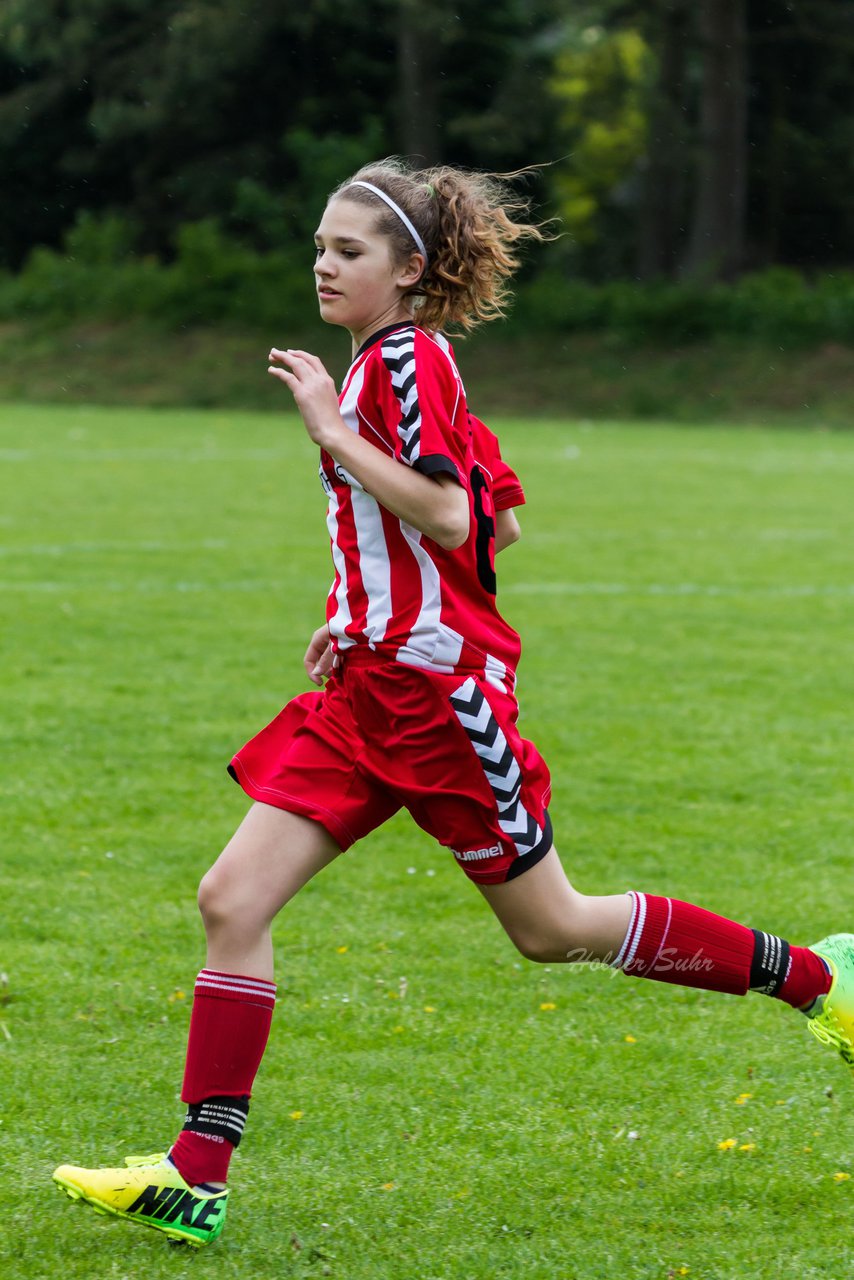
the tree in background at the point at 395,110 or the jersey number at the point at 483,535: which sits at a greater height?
the tree in background at the point at 395,110

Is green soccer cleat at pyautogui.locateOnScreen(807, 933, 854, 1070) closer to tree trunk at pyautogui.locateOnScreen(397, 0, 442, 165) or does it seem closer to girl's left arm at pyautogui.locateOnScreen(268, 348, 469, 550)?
girl's left arm at pyautogui.locateOnScreen(268, 348, 469, 550)

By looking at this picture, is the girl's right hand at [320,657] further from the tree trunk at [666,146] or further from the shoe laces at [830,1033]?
the tree trunk at [666,146]

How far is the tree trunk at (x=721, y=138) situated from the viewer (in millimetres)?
37375

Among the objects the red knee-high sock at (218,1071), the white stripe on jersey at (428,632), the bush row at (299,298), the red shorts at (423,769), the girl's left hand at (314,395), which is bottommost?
the bush row at (299,298)

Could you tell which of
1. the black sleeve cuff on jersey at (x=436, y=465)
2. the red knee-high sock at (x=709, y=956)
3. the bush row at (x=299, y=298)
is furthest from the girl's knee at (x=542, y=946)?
the bush row at (x=299, y=298)

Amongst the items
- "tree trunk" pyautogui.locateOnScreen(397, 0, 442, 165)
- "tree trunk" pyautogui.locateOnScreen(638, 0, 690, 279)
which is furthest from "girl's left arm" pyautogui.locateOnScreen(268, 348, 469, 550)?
"tree trunk" pyautogui.locateOnScreen(638, 0, 690, 279)

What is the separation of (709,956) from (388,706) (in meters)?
0.88

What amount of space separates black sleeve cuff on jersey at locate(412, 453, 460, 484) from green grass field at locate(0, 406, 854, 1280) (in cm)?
144

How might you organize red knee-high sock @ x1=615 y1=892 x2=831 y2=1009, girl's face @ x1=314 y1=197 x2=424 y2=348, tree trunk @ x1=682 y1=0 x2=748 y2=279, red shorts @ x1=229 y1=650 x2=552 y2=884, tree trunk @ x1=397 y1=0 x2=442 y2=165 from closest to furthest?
red shorts @ x1=229 y1=650 x2=552 y2=884 < girl's face @ x1=314 y1=197 x2=424 y2=348 < red knee-high sock @ x1=615 y1=892 x2=831 y2=1009 < tree trunk @ x1=682 y1=0 x2=748 y2=279 < tree trunk @ x1=397 y1=0 x2=442 y2=165

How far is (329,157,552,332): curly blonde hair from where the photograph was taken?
140 inches

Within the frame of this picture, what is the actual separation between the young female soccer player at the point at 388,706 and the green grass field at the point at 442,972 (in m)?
0.38

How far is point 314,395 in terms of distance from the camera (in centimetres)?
335

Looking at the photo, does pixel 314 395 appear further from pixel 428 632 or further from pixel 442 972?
pixel 442 972

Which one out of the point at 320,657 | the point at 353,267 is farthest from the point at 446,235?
the point at 320,657
